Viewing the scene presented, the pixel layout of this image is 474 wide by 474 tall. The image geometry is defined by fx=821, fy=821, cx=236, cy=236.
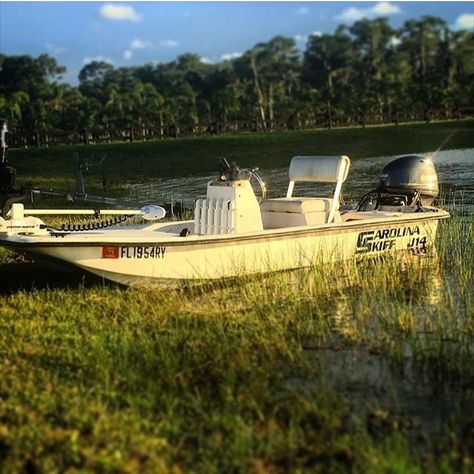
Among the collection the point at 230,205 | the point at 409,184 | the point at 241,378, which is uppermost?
the point at 409,184

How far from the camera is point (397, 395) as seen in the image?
683cm

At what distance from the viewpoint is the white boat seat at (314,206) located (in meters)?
12.9

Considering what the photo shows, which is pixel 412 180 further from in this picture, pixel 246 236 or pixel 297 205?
pixel 246 236

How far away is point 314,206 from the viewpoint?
12961 millimetres

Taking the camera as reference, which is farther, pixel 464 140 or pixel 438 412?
pixel 464 140

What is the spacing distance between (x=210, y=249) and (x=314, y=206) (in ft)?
7.95

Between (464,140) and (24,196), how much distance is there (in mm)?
45523

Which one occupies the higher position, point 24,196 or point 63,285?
point 24,196

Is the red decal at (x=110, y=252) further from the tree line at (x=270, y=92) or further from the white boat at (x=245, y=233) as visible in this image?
the tree line at (x=270, y=92)

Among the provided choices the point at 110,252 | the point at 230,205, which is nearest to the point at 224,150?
the point at 230,205

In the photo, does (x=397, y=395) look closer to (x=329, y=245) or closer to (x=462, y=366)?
(x=462, y=366)

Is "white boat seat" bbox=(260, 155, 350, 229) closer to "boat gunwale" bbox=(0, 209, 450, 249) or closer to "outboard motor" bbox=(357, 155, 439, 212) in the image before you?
"boat gunwale" bbox=(0, 209, 450, 249)

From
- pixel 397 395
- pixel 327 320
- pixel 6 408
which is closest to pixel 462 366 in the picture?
pixel 397 395

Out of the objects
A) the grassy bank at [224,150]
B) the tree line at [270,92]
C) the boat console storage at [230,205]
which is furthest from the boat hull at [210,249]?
the grassy bank at [224,150]
